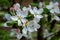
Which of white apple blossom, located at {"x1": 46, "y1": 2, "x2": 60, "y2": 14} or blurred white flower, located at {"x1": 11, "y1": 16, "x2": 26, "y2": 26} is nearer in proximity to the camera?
blurred white flower, located at {"x1": 11, "y1": 16, "x2": 26, "y2": 26}

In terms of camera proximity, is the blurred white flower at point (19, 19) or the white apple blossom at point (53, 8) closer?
the blurred white flower at point (19, 19)

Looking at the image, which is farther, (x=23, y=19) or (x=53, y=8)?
(x=53, y=8)

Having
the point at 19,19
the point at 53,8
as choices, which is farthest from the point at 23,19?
the point at 53,8

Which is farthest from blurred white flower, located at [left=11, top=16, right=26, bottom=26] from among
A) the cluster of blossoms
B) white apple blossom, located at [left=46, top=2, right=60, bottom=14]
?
white apple blossom, located at [left=46, top=2, right=60, bottom=14]

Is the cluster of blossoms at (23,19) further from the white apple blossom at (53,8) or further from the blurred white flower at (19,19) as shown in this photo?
the white apple blossom at (53,8)

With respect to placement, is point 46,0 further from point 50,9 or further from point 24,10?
point 24,10

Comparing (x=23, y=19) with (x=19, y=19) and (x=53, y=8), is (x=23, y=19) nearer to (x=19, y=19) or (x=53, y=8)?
(x=19, y=19)

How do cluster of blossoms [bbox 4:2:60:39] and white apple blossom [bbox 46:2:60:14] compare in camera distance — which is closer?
cluster of blossoms [bbox 4:2:60:39]

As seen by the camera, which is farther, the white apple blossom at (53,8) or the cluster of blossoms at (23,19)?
the white apple blossom at (53,8)

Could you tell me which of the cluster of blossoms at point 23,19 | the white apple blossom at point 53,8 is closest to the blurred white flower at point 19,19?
the cluster of blossoms at point 23,19

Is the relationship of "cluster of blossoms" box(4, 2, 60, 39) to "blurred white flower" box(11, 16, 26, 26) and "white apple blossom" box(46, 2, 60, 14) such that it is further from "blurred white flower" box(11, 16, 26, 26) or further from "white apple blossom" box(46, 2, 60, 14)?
"white apple blossom" box(46, 2, 60, 14)

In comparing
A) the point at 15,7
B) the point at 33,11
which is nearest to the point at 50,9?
the point at 33,11

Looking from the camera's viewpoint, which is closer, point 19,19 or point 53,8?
point 19,19
